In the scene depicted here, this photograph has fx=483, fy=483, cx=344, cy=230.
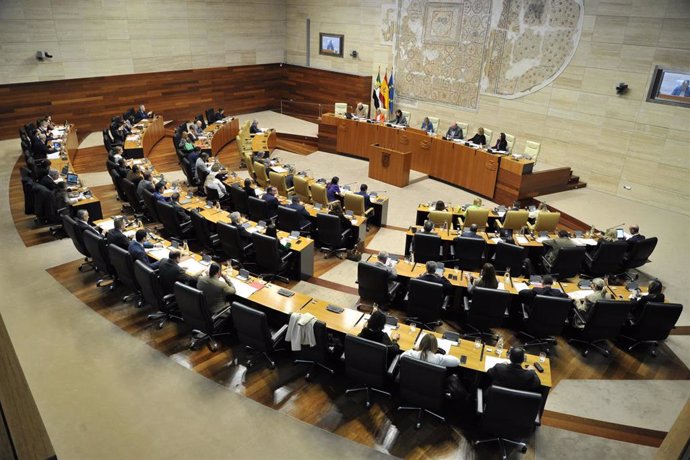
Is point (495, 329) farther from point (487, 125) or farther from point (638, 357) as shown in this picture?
point (487, 125)

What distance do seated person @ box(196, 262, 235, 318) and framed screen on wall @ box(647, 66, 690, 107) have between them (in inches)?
449

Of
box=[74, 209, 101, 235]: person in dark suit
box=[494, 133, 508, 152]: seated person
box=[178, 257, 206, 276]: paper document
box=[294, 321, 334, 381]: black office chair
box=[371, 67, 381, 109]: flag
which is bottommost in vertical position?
box=[294, 321, 334, 381]: black office chair

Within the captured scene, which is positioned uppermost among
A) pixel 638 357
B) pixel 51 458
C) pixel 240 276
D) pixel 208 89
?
pixel 51 458

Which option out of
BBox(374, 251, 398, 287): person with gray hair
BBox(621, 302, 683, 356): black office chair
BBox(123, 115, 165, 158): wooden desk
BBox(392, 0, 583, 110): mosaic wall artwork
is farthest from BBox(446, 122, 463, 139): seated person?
BBox(123, 115, 165, 158): wooden desk

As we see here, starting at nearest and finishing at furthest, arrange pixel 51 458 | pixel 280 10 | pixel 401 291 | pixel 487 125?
1. pixel 51 458
2. pixel 401 291
3. pixel 487 125
4. pixel 280 10

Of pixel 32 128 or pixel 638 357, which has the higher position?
pixel 32 128

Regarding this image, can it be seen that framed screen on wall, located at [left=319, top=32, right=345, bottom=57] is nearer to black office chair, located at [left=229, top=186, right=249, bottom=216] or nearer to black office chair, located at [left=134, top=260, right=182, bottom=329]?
black office chair, located at [left=229, top=186, right=249, bottom=216]

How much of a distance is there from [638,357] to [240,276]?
588 cm

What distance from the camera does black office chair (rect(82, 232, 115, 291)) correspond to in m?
7.49

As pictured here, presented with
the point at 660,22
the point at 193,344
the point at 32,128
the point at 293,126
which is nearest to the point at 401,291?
the point at 193,344

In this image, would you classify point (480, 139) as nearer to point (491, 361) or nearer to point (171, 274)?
point (491, 361)

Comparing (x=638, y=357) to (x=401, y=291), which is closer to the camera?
(x=638, y=357)

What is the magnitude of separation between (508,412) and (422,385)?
902 mm

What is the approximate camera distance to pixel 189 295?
6230 mm
